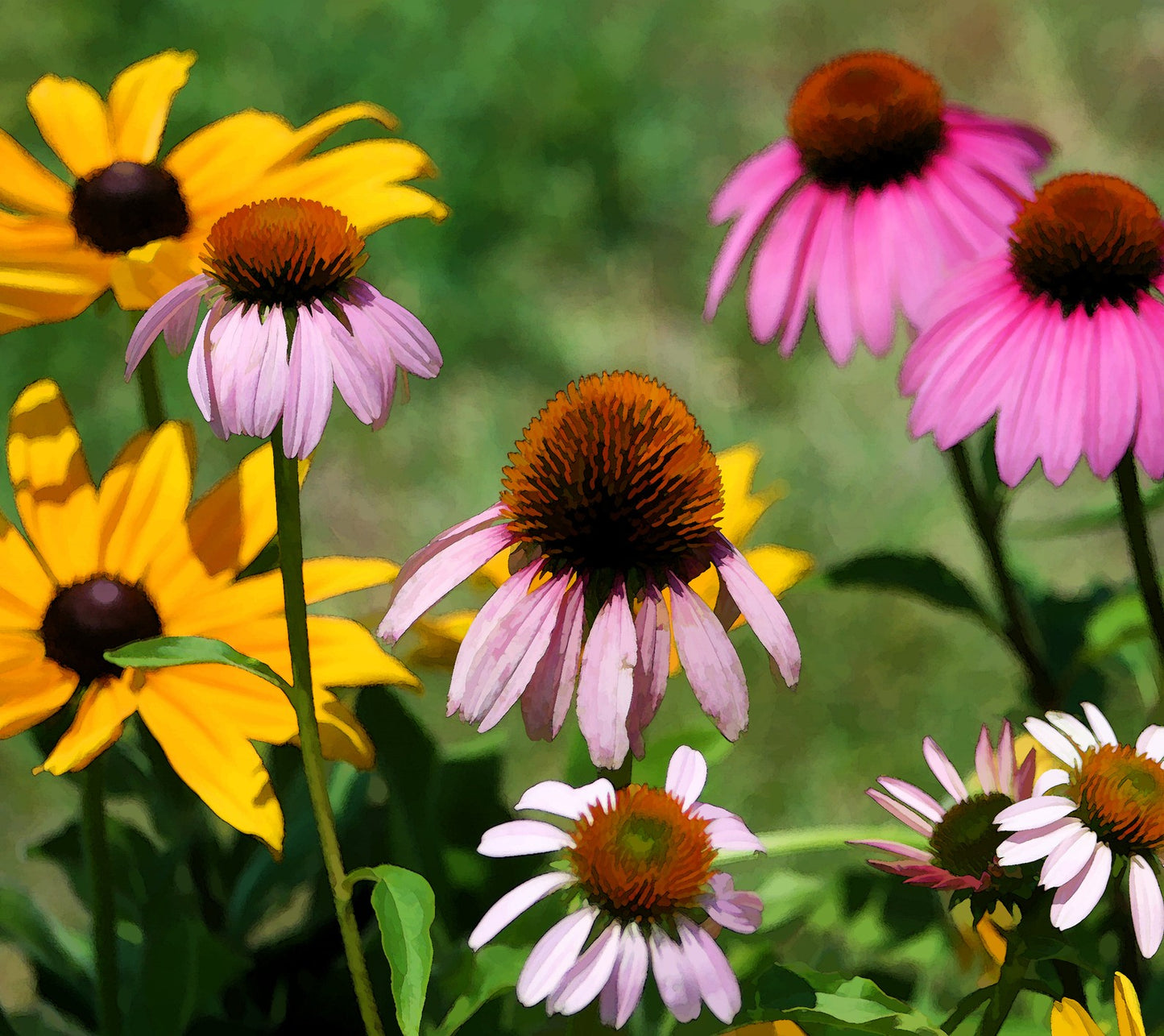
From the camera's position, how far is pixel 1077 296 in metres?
0.67

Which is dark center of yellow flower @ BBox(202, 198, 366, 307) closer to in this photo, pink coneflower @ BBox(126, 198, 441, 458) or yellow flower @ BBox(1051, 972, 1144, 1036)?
pink coneflower @ BBox(126, 198, 441, 458)

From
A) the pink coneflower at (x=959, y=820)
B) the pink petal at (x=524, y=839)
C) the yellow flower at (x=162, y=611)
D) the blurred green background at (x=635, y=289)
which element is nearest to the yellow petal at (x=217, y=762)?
the yellow flower at (x=162, y=611)

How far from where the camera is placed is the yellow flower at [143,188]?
2.24ft

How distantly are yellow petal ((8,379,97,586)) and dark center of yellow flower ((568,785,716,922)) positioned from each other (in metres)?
0.32

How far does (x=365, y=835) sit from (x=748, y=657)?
81 centimetres

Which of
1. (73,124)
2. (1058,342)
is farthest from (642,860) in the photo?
(73,124)

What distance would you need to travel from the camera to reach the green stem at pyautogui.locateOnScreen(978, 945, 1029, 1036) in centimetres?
51

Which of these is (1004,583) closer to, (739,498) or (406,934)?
(739,498)

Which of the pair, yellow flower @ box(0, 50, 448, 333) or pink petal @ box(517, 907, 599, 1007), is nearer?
pink petal @ box(517, 907, 599, 1007)

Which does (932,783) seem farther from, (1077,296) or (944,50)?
(944,50)

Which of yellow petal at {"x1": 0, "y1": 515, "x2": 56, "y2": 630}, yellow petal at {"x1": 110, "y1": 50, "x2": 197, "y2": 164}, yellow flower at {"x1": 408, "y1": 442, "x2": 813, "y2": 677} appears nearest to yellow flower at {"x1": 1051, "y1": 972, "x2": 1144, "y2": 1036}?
yellow flower at {"x1": 408, "y1": 442, "x2": 813, "y2": 677}

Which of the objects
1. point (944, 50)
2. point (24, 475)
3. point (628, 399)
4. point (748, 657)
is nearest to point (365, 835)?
point (24, 475)

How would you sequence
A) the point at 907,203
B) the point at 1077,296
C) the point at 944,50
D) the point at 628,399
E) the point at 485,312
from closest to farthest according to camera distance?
the point at 628,399 → the point at 1077,296 → the point at 907,203 → the point at 485,312 → the point at 944,50

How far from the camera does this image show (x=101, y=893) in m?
0.62
